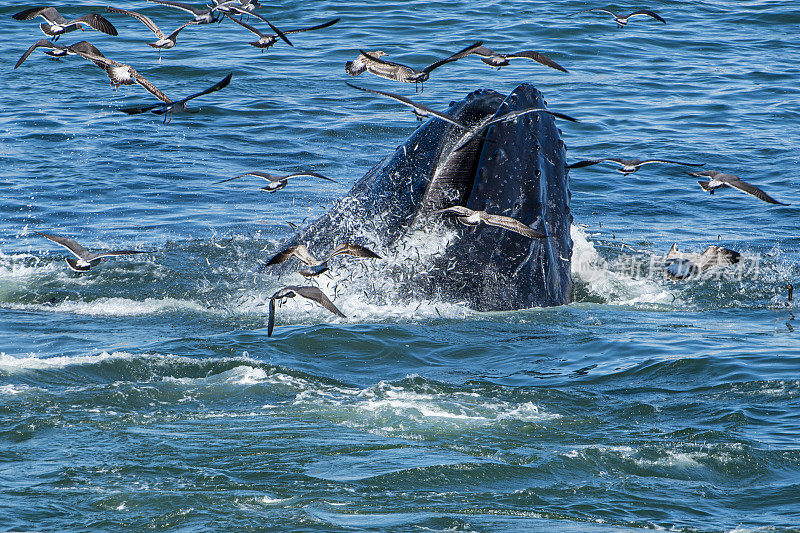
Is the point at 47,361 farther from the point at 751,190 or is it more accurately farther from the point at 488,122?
the point at 751,190

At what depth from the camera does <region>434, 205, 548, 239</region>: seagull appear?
25.2 ft

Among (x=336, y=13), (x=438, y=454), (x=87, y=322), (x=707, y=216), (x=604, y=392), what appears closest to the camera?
(x=438, y=454)

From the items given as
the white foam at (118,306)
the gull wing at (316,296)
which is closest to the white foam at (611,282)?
the gull wing at (316,296)

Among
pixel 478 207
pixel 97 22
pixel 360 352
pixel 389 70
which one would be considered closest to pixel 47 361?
pixel 360 352

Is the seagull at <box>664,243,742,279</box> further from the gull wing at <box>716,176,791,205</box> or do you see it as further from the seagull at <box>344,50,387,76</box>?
the seagull at <box>344,50,387,76</box>

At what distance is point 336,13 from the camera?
26.3 m

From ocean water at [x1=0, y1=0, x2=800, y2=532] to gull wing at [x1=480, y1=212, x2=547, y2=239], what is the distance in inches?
35.7

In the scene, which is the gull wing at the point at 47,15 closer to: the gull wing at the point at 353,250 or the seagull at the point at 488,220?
the gull wing at the point at 353,250

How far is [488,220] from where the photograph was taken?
7.75m

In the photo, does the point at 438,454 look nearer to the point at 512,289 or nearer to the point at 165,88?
the point at 512,289

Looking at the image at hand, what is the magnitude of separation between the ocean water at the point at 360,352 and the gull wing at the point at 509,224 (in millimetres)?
906

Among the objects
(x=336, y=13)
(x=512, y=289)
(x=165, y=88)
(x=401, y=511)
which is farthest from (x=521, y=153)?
(x=336, y=13)

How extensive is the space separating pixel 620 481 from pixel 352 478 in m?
1.51

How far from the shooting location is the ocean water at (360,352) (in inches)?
224
